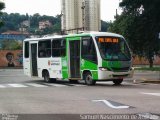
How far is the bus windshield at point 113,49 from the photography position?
25.7m

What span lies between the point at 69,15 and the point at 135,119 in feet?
93.4

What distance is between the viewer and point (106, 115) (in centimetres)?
1276

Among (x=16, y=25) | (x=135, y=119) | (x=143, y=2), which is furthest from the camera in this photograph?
(x=16, y=25)

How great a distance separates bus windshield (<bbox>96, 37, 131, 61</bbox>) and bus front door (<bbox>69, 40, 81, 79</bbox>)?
1.77 meters

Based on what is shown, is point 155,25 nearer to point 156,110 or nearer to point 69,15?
point 69,15

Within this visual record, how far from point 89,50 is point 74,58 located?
5.03ft

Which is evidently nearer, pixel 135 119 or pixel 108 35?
pixel 135 119

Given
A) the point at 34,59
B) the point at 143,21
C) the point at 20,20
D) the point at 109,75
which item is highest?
the point at 20,20

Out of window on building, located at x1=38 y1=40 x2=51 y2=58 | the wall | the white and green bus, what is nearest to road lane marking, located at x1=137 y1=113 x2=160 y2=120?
the white and green bus

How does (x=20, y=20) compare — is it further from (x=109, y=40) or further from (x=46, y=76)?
(x=109, y=40)

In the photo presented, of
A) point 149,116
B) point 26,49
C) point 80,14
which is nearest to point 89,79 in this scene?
point 26,49

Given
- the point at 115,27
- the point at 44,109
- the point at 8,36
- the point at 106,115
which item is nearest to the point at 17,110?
the point at 44,109

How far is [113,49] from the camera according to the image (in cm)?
2606

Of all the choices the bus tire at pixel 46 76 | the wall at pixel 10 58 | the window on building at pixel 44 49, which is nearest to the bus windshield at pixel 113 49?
the window on building at pixel 44 49
